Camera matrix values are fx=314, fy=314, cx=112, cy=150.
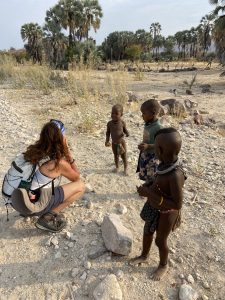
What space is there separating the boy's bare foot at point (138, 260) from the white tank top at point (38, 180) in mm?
927

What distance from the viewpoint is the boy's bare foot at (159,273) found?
7.44 ft

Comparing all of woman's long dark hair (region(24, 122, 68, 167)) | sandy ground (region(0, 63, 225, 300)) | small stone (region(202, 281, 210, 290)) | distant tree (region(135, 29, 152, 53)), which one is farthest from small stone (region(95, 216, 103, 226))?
distant tree (region(135, 29, 152, 53))

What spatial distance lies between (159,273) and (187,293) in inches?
9.2

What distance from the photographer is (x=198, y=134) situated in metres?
5.44

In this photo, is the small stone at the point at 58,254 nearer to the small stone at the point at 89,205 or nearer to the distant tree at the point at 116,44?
the small stone at the point at 89,205

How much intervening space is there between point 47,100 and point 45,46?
59.9 feet

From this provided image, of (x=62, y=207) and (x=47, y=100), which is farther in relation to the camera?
(x=47, y=100)

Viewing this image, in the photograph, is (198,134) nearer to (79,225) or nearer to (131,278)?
(79,225)

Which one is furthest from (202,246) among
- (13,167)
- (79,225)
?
(13,167)

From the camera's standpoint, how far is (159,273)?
2.28 meters

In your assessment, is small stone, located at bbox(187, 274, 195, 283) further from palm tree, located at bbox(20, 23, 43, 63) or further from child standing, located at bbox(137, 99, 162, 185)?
palm tree, located at bbox(20, 23, 43, 63)

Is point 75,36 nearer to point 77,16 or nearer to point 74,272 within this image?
point 77,16

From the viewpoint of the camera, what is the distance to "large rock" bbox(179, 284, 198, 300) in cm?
213

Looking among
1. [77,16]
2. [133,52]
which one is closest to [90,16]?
[77,16]
